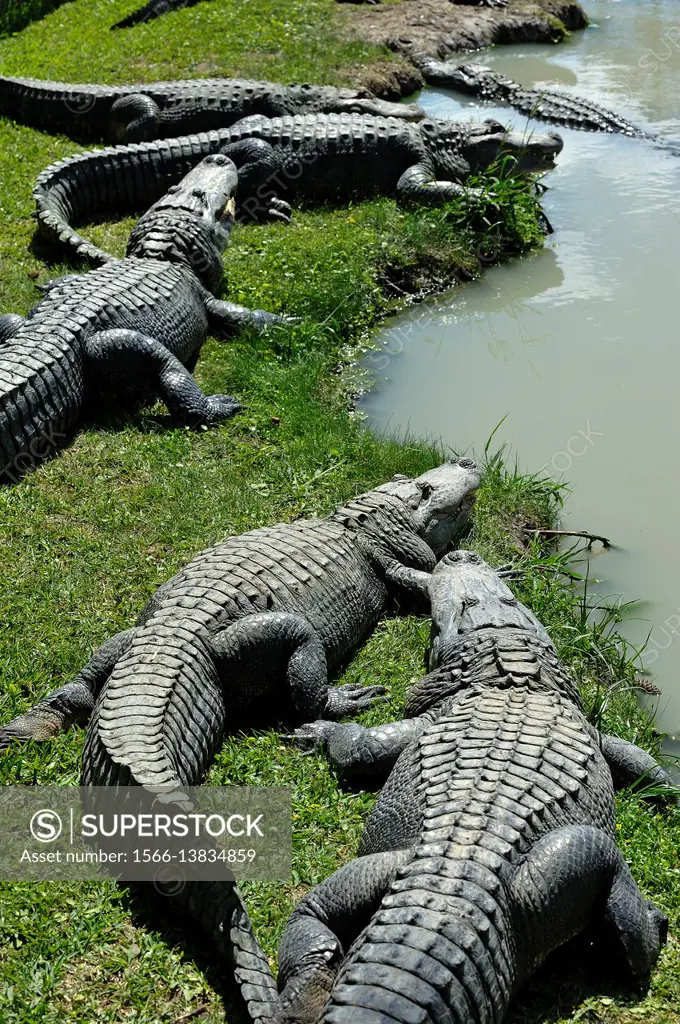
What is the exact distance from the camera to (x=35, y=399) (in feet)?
20.2

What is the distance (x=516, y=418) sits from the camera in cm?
715

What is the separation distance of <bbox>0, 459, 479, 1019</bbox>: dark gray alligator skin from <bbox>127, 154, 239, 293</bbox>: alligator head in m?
3.12

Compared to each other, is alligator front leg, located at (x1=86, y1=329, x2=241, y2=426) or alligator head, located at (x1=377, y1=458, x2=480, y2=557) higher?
alligator front leg, located at (x1=86, y1=329, x2=241, y2=426)

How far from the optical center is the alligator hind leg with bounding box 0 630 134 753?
13.9 feet

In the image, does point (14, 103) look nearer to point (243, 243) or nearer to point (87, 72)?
point (87, 72)

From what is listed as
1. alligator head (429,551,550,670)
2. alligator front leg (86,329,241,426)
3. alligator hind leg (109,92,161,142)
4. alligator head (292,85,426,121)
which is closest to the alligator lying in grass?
alligator head (292,85,426,121)

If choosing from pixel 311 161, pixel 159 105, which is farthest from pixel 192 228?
pixel 159 105

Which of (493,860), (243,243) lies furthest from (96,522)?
(243,243)

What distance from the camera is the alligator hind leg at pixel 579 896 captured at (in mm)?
3193

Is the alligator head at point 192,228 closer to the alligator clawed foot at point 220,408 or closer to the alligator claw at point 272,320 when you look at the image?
the alligator claw at point 272,320

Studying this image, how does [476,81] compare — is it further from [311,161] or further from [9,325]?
[9,325]

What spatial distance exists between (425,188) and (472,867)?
304 inches

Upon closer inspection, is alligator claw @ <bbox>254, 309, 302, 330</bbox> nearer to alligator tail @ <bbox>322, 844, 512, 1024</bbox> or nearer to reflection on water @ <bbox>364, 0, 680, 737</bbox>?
reflection on water @ <bbox>364, 0, 680, 737</bbox>

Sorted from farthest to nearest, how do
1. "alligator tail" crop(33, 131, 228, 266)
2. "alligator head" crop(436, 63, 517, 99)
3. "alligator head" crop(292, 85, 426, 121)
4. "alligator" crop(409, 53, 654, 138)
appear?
"alligator head" crop(436, 63, 517, 99) < "alligator" crop(409, 53, 654, 138) < "alligator head" crop(292, 85, 426, 121) < "alligator tail" crop(33, 131, 228, 266)
